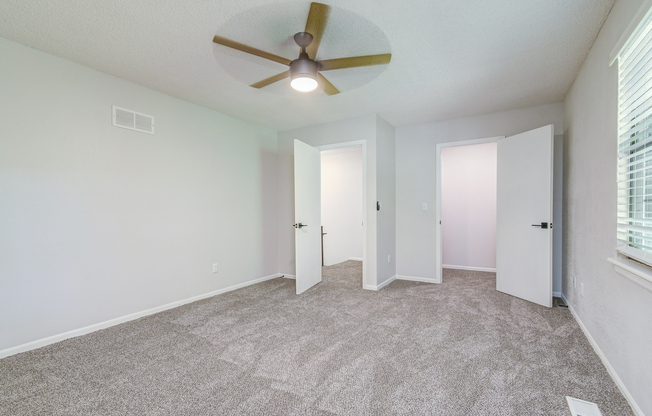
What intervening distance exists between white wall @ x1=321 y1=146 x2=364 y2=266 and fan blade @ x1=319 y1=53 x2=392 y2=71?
153 inches

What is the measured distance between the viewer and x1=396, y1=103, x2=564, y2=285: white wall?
3859 millimetres

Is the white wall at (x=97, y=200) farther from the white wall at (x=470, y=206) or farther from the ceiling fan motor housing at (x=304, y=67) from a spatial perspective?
the white wall at (x=470, y=206)

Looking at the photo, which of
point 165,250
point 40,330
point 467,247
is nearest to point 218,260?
point 165,250

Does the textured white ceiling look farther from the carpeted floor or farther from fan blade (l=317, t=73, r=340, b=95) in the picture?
the carpeted floor

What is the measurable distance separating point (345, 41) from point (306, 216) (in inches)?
89.2

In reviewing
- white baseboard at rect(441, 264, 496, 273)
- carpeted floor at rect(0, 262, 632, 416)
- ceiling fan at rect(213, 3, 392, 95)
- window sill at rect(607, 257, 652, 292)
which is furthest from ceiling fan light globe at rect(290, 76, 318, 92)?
white baseboard at rect(441, 264, 496, 273)

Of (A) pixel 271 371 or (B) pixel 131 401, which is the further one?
(A) pixel 271 371

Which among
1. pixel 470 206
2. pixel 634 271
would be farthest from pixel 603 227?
pixel 470 206

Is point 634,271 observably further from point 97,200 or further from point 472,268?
point 97,200

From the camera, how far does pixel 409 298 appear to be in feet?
11.1

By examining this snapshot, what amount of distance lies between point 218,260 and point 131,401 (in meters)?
2.11

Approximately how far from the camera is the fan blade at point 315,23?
1541 mm

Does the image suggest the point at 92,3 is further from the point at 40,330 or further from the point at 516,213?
the point at 516,213

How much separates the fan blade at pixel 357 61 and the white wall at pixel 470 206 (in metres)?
3.53
